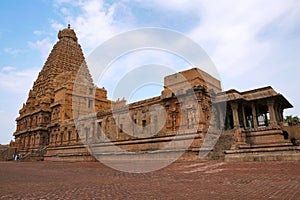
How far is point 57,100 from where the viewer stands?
145ft

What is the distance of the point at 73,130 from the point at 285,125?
1165 inches

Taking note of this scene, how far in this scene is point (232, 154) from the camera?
50.9 feet

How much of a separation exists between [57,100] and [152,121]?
23740 mm

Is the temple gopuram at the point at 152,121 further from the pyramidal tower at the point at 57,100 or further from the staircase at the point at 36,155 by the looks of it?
the staircase at the point at 36,155

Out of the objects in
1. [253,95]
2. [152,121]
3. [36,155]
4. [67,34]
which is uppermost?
[67,34]

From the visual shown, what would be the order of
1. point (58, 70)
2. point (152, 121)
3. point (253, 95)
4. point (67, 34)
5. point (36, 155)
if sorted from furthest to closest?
point (67, 34)
point (58, 70)
point (36, 155)
point (152, 121)
point (253, 95)

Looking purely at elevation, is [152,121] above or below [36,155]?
above

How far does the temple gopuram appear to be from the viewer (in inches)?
788

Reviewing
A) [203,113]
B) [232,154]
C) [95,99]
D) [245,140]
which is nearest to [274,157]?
[232,154]

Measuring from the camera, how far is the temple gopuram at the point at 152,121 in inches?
788

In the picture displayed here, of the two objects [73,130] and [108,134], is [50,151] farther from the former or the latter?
[108,134]

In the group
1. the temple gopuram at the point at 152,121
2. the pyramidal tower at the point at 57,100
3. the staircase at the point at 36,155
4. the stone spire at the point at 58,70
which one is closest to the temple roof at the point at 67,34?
the stone spire at the point at 58,70

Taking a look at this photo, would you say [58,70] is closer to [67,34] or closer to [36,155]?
[67,34]

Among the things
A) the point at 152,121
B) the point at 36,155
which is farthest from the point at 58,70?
the point at 152,121
